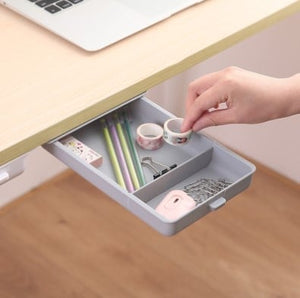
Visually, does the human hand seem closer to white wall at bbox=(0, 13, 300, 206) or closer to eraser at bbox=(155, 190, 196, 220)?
eraser at bbox=(155, 190, 196, 220)

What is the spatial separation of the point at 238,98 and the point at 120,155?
193mm

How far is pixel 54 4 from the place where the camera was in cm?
111

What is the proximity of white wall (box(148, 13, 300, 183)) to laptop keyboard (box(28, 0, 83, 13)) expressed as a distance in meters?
0.82

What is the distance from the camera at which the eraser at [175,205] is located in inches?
38.4

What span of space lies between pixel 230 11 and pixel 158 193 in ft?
1.03

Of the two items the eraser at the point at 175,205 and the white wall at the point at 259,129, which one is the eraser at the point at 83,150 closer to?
the eraser at the point at 175,205

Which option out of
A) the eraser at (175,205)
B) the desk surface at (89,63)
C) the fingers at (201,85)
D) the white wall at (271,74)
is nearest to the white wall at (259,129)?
the white wall at (271,74)

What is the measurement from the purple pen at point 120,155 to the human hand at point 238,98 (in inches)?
3.9

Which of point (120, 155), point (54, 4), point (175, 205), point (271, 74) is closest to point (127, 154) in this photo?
point (120, 155)

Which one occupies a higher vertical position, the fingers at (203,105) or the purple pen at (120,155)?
the fingers at (203,105)

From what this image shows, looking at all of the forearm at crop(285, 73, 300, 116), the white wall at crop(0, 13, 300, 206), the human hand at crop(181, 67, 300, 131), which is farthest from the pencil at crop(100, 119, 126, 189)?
the white wall at crop(0, 13, 300, 206)

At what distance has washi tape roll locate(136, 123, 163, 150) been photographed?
1082mm

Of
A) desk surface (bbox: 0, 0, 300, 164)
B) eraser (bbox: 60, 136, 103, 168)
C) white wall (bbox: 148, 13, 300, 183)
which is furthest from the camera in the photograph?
white wall (bbox: 148, 13, 300, 183)

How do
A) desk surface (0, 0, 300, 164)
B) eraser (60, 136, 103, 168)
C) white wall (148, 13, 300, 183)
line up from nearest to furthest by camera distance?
desk surface (0, 0, 300, 164), eraser (60, 136, 103, 168), white wall (148, 13, 300, 183)
